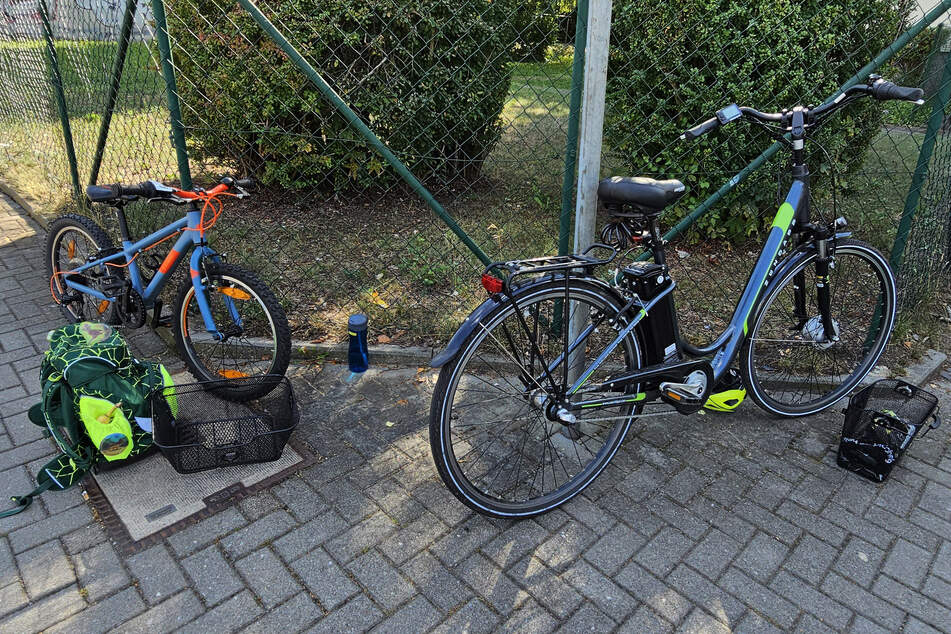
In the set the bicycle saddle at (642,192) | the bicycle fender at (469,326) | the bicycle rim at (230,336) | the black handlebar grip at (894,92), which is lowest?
the bicycle rim at (230,336)

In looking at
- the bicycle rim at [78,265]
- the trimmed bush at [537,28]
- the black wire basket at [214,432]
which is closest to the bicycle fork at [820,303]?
the trimmed bush at [537,28]

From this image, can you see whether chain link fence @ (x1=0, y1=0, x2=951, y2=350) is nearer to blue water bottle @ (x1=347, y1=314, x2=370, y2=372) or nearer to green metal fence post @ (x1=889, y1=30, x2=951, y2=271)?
green metal fence post @ (x1=889, y1=30, x2=951, y2=271)

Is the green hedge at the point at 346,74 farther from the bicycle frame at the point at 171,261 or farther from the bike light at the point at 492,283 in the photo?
the bike light at the point at 492,283

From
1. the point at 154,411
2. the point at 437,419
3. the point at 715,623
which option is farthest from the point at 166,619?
the point at 715,623

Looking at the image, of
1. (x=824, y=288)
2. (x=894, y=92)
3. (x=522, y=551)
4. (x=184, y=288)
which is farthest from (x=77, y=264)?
(x=894, y=92)

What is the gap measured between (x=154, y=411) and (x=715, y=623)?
2441 millimetres

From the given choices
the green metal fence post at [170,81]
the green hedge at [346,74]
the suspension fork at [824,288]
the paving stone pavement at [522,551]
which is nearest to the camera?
the paving stone pavement at [522,551]

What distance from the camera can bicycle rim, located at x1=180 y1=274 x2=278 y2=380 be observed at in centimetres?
338

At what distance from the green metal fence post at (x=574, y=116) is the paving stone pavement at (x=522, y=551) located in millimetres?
1179

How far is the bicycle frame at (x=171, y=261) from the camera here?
3.31 metres

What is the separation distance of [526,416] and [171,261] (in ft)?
6.74

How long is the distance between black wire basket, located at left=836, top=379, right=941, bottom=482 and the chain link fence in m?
1.14

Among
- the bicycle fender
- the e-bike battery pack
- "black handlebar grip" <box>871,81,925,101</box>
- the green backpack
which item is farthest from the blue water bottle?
"black handlebar grip" <box>871,81,925,101</box>

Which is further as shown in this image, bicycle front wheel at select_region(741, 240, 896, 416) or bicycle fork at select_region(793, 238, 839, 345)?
bicycle front wheel at select_region(741, 240, 896, 416)
